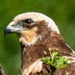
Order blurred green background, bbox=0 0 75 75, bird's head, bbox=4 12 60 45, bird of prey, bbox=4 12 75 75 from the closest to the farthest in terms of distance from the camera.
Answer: bird of prey, bbox=4 12 75 75, bird's head, bbox=4 12 60 45, blurred green background, bbox=0 0 75 75

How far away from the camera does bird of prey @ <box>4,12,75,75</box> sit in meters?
10.2

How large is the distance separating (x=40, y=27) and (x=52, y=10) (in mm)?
5471

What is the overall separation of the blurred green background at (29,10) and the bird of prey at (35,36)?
4.23 meters

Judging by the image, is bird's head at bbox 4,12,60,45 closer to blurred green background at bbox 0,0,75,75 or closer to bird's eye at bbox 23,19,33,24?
bird's eye at bbox 23,19,33,24

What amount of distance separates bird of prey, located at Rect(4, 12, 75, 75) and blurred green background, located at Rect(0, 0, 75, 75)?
13.9ft

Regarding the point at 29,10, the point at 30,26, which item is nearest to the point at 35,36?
the point at 30,26

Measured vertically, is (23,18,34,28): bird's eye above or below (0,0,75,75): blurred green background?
above

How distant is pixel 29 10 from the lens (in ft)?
51.2

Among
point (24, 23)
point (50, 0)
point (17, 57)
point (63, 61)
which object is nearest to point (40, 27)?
point (24, 23)

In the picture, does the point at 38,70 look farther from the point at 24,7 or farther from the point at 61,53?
the point at 24,7

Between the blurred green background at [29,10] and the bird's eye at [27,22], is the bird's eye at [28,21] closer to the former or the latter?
the bird's eye at [27,22]

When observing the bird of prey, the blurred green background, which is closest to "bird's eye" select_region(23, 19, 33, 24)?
the bird of prey

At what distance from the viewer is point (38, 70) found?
9.72 m

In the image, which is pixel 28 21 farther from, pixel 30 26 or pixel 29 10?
pixel 29 10
